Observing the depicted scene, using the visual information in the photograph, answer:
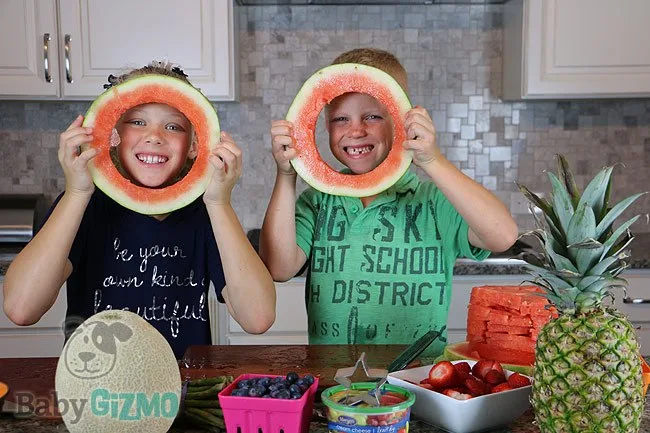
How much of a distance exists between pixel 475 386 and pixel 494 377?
1.9 inches

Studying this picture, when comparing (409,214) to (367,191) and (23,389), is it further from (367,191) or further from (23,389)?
(23,389)

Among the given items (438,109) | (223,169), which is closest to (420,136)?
(223,169)

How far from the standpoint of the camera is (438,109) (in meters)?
2.95

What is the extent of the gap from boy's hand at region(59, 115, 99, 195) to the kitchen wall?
174 centimetres

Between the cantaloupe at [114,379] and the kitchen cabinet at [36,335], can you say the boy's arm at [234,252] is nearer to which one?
the cantaloupe at [114,379]

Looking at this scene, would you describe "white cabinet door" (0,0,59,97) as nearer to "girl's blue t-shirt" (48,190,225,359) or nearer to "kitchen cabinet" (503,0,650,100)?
"girl's blue t-shirt" (48,190,225,359)

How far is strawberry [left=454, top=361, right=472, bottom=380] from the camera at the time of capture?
103 cm

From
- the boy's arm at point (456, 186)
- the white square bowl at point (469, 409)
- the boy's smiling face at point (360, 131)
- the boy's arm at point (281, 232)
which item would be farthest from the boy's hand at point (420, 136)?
the white square bowl at point (469, 409)

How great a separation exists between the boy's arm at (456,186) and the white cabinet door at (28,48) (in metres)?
1.81

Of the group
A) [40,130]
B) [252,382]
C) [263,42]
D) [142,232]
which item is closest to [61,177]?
[40,130]

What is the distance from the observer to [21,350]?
2.48 metres

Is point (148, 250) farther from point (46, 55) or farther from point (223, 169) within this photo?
point (46, 55)

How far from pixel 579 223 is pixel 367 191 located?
519mm

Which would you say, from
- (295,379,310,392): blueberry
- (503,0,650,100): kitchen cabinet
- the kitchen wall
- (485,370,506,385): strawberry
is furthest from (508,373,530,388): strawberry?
the kitchen wall
